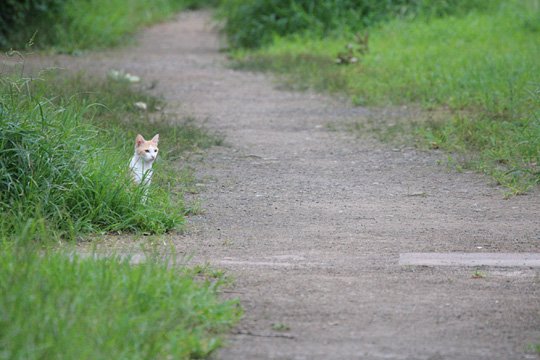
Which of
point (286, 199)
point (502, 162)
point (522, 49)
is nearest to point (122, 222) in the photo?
point (286, 199)

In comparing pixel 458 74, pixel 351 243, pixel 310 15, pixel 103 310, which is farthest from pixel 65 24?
pixel 103 310

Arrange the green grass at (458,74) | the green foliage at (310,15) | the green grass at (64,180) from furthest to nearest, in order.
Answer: the green foliage at (310,15)
the green grass at (458,74)
the green grass at (64,180)

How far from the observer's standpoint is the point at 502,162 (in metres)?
7.74

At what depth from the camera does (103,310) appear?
3.91 m

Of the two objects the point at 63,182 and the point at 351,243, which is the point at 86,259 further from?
the point at 351,243

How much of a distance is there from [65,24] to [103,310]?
11885 mm

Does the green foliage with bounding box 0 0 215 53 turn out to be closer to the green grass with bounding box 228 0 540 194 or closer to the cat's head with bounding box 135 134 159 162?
the green grass with bounding box 228 0 540 194

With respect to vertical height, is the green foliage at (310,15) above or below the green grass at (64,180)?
below

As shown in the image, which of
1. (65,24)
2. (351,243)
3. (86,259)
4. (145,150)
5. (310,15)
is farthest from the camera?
(65,24)

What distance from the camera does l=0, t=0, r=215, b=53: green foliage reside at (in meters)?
14.0

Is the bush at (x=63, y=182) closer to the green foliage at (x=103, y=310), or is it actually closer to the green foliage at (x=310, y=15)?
the green foliage at (x=103, y=310)

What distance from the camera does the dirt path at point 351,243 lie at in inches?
164

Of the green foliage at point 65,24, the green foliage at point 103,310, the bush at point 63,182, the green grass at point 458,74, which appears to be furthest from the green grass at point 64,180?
the green foliage at point 65,24

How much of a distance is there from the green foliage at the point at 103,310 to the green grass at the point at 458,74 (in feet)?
11.5
